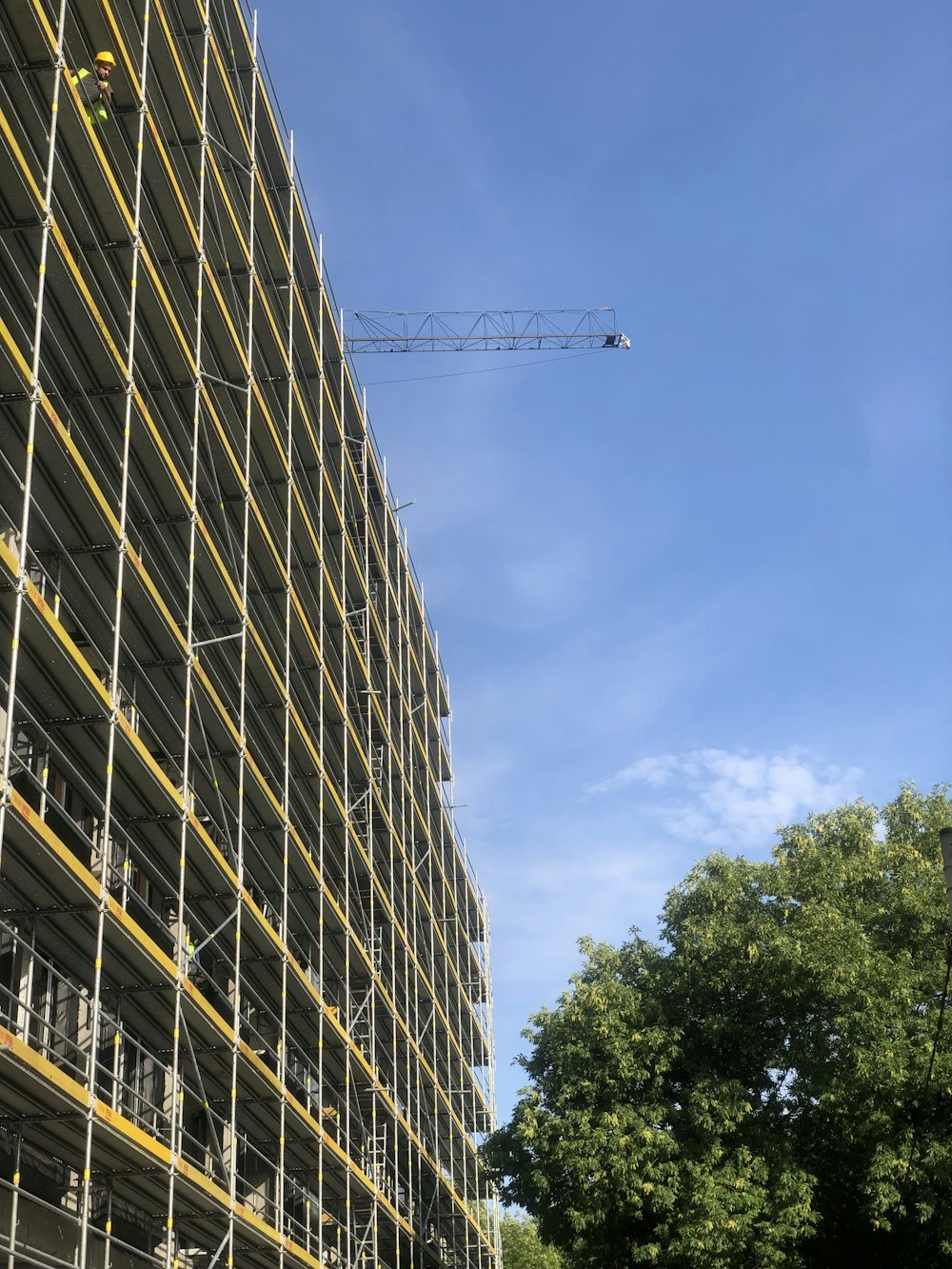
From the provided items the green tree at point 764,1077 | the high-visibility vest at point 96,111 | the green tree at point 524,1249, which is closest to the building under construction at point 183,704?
the high-visibility vest at point 96,111

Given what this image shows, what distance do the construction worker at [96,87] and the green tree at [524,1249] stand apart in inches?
2369

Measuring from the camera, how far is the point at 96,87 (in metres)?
20.8

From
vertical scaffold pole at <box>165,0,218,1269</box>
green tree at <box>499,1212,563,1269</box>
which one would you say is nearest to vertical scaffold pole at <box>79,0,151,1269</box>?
vertical scaffold pole at <box>165,0,218,1269</box>

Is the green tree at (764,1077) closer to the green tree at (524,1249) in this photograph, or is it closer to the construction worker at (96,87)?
the construction worker at (96,87)

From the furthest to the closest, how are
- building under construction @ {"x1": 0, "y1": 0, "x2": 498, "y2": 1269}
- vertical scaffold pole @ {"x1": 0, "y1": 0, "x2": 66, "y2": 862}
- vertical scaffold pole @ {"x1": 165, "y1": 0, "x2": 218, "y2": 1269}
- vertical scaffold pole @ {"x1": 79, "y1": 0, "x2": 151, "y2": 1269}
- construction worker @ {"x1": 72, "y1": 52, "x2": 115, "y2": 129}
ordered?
1. construction worker @ {"x1": 72, "y1": 52, "x2": 115, "y2": 129}
2. vertical scaffold pole @ {"x1": 165, "y1": 0, "x2": 218, "y2": 1269}
3. building under construction @ {"x1": 0, "y1": 0, "x2": 498, "y2": 1269}
4. vertical scaffold pole @ {"x1": 79, "y1": 0, "x2": 151, "y2": 1269}
5. vertical scaffold pole @ {"x1": 0, "y1": 0, "x2": 66, "y2": 862}

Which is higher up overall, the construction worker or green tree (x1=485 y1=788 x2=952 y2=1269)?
the construction worker

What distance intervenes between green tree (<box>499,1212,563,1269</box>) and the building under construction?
1303 inches

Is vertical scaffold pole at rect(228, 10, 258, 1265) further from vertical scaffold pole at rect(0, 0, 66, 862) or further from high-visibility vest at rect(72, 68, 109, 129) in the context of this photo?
vertical scaffold pole at rect(0, 0, 66, 862)

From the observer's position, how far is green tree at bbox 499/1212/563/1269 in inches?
2815

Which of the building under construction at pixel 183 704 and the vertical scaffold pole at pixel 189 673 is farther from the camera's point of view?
the vertical scaffold pole at pixel 189 673

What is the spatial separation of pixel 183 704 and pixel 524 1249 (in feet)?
195

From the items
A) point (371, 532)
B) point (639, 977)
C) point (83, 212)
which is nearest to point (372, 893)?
point (639, 977)

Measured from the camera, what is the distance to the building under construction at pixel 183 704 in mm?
18094

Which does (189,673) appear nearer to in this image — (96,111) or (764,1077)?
(96,111)
